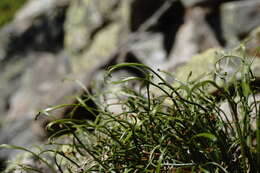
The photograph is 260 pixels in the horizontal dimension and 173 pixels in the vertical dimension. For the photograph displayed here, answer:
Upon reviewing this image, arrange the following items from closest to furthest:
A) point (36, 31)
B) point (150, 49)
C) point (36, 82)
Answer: point (150, 49) < point (36, 82) < point (36, 31)

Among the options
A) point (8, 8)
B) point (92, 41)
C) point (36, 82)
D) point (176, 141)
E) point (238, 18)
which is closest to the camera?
point (176, 141)

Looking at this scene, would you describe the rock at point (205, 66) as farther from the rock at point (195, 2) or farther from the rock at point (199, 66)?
the rock at point (195, 2)

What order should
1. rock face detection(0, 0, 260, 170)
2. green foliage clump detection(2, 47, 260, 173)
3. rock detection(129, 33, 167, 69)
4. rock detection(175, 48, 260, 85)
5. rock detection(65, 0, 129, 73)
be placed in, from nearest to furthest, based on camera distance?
green foliage clump detection(2, 47, 260, 173)
rock detection(175, 48, 260, 85)
rock face detection(0, 0, 260, 170)
rock detection(129, 33, 167, 69)
rock detection(65, 0, 129, 73)

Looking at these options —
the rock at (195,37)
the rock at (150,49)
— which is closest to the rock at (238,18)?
the rock at (195,37)

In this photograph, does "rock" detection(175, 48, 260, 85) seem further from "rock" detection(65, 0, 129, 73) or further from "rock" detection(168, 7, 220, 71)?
"rock" detection(65, 0, 129, 73)

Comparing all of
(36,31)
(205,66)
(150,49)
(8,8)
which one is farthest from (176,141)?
(8,8)

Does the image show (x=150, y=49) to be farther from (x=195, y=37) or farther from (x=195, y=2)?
A: (x=195, y=2)

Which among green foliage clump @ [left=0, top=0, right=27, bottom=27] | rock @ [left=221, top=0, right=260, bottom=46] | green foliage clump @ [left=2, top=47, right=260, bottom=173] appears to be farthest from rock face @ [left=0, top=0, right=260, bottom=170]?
green foliage clump @ [left=2, top=47, right=260, bottom=173]

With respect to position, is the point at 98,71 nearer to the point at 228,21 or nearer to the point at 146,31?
the point at 146,31
